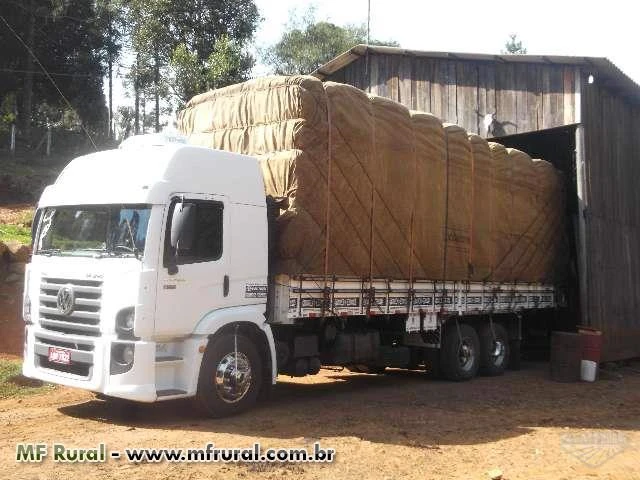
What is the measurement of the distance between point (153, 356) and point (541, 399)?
19.2 ft

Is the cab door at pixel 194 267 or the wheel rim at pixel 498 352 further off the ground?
the cab door at pixel 194 267

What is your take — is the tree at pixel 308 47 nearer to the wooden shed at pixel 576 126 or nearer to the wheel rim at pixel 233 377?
the wooden shed at pixel 576 126

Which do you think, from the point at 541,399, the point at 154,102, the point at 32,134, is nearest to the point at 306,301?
the point at 541,399

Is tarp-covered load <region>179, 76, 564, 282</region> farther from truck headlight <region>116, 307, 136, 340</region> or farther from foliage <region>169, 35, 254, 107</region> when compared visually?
foliage <region>169, 35, 254, 107</region>

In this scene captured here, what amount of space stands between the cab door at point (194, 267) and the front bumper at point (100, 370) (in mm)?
346

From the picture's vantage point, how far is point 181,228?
252 inches

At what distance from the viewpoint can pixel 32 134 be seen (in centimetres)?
3058

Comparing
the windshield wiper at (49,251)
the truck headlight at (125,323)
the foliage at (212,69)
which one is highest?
the foliage at (212,69)

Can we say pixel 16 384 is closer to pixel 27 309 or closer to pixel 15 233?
pixel 27 309

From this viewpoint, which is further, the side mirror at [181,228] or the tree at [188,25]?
the tree at [188,25]

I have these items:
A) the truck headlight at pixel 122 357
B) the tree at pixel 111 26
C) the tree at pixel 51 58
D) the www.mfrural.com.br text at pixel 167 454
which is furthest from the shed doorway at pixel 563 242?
the tree at pixel 111 26

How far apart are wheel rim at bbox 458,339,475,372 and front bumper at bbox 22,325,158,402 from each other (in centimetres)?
619

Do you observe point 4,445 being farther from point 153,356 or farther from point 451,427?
point 451,427

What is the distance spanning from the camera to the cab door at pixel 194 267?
646 cm
